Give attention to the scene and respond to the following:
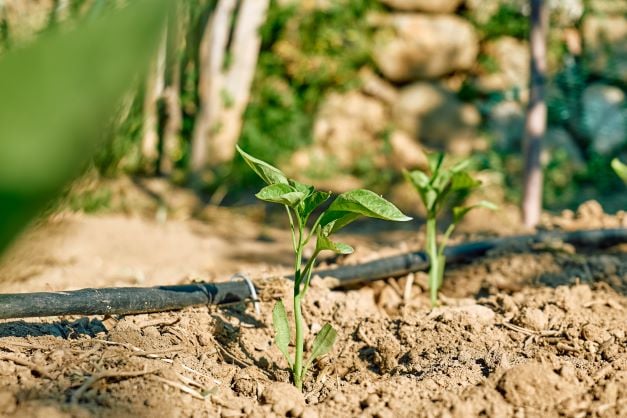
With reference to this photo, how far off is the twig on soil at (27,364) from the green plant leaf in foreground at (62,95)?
140 cm

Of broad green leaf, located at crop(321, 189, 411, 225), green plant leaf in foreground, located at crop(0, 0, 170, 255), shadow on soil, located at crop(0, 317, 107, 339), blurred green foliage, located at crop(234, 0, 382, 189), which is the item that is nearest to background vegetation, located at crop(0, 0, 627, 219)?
blurred green foliage, located at crop(234, 0, 382, 189)

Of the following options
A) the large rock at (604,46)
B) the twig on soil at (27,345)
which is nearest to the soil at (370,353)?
the twig on soil at (27,345)

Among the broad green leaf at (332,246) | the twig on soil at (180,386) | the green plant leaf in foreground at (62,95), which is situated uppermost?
the green plant leaf in foreground at (62,95)

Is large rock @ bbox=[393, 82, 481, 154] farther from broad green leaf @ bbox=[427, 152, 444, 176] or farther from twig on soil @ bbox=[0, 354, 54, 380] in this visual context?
twig on soil @ bbox=[0, 354, 54, 380]

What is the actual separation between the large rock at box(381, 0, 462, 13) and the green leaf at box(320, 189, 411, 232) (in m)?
6.10

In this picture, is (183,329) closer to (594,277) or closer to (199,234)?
(594,277)

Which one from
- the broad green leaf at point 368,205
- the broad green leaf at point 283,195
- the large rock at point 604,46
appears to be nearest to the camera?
the broad green leaf at point 368,205

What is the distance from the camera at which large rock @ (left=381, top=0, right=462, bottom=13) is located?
756cm

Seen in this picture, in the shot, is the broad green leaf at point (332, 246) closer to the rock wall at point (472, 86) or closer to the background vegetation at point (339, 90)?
the background vegetation at point (339, 90)

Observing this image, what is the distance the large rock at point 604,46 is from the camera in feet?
25.3

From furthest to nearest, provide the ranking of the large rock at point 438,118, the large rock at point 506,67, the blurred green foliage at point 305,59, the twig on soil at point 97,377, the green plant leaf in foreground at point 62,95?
the large rock at point 506,67
the blurred green foliage at point 305,59
the large rock at point 438,118
the twig on soil at point 97,377
the green plant leaf in foreground at point 62,95

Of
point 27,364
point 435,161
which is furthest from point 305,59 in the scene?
point 27,364

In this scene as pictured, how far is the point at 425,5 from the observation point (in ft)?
24.8

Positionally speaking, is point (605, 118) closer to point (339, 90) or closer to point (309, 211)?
point (339, 90)
